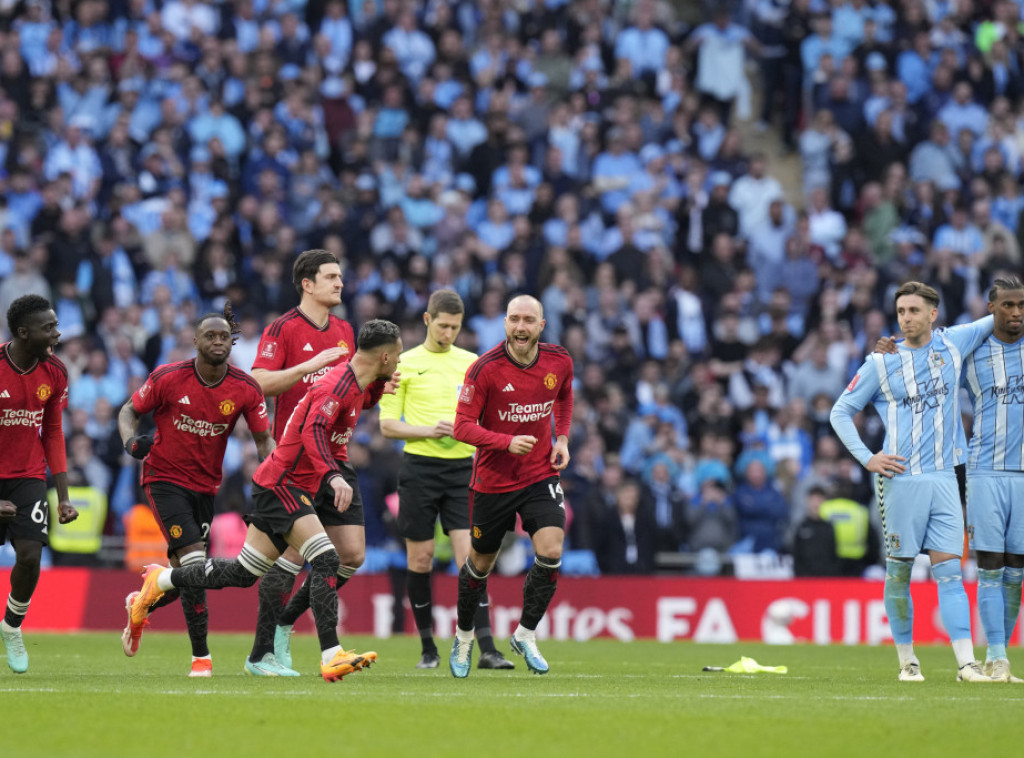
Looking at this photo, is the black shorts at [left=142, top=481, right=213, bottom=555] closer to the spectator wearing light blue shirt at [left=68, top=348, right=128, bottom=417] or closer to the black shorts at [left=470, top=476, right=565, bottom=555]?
the black shorts at [left=470, top=476, right=565, bottom=555]

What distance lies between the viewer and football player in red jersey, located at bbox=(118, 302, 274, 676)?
36.8 feet

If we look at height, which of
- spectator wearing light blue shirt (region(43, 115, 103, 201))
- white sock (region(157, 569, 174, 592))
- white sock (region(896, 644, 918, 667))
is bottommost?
white sock (region(896, 644, 918, 667))

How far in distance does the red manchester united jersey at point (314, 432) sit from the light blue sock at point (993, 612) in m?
4.47

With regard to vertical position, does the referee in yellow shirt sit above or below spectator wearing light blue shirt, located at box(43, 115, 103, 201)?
below

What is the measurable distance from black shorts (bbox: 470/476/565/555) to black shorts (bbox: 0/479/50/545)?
10.3ft

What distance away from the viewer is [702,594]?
18875 mm

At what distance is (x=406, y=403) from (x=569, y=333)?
876 cm

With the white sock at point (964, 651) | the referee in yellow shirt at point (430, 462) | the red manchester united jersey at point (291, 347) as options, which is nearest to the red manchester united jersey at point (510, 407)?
the red manchester united jersey at point (291, 347)

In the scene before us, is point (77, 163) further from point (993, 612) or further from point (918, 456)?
point (993, 612)

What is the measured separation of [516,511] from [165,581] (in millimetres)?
2484

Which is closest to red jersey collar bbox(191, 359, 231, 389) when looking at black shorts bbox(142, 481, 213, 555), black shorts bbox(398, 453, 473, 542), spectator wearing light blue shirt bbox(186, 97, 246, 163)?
black shorts bbox(142, 481, 213, 555)

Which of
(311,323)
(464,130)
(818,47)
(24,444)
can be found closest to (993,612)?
(311,323)

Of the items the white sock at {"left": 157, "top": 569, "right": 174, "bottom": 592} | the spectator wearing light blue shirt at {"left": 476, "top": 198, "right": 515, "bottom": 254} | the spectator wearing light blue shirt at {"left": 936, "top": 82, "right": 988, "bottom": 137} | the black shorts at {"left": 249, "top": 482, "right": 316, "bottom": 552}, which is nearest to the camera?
the black shorts at {"left": 249, "top": 482, "right": 316, "bottom": 552}

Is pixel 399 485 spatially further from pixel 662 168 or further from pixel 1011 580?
pixel 662 168
